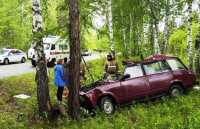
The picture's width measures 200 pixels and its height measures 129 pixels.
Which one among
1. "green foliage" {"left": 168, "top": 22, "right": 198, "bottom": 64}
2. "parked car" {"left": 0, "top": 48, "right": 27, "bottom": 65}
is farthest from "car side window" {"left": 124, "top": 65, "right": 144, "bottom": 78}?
"parked car" {"left": 0, "top": 48, "right": 27, "bottom": 65}

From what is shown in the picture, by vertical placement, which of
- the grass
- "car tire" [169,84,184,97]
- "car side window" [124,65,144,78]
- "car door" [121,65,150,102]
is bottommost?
the grass

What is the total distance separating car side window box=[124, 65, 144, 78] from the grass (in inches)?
43.9

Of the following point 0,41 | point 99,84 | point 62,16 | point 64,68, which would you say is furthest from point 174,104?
point 0,41

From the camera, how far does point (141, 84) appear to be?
18.5m

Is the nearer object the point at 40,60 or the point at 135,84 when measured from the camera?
the point at 40,60

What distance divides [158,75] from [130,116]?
292cm

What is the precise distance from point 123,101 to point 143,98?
87 centimetres

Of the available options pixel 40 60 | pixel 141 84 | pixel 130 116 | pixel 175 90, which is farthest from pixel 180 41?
pixel 130 116

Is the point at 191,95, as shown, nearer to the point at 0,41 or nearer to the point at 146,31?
the point at 146,31

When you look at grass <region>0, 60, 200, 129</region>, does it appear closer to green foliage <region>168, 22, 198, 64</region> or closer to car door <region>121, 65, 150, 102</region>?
car door <region>121, 65, 150, 102</region>

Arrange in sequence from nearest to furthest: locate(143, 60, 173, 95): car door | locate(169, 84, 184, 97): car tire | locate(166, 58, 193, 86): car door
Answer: locate(143, 60, 173, 95): car door < locate(169, 84, 184, 97): car tire < locate(166, 58, 193, 86): car door

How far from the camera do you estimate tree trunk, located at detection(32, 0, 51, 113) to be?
17.6 m

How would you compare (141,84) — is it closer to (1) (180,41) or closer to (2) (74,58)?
(2) (74,58)

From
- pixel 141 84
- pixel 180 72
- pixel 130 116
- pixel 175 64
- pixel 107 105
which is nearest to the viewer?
pixel 130 116
